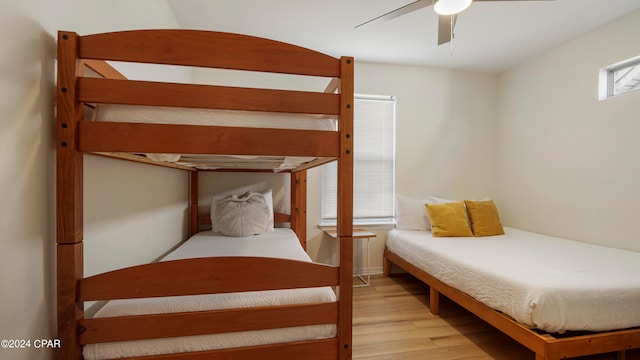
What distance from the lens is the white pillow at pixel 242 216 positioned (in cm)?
254

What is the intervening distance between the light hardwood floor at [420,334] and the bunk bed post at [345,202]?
0.85 meters

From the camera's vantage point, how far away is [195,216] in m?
2.86

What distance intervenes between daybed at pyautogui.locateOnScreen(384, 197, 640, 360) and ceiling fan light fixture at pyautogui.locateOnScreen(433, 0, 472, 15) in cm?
154

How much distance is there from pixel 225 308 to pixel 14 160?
83cm

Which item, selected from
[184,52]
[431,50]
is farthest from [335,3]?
[184,52]

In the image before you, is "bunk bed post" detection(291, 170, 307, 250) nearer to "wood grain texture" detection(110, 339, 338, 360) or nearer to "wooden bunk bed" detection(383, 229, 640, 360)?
"wooden bunk bed" detection(383, 229, 640, 360)

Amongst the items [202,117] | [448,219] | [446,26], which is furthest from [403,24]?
[202,117]

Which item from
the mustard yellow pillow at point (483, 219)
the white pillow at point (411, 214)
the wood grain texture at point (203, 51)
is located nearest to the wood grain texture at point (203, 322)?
the wood grain texture at point (203, 51)

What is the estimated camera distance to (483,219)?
2.99m

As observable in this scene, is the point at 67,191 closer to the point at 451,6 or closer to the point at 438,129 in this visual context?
the point at 451,6

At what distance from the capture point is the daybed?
4.76ft

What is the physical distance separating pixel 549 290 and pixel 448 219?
1.47 metres

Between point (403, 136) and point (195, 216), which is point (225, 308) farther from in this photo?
point (403, 136)

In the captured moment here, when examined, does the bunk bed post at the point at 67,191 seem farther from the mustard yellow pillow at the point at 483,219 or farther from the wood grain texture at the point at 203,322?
the mustard yellow pillow at the point at 483,219
